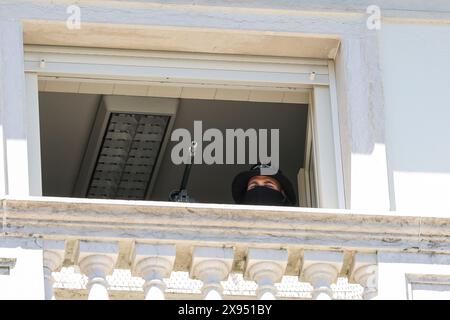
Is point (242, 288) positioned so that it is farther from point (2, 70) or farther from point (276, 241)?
point (2, 70)

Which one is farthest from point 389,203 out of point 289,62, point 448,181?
point 289,62

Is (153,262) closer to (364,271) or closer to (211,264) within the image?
(211,264)

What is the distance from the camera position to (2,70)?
39.6 feet

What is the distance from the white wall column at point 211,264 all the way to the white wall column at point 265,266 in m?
0.09

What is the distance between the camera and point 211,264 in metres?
A: 11.3

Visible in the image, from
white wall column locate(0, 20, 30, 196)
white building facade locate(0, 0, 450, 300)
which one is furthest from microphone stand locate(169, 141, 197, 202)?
white wall column locate(0, 20, 30, 196)

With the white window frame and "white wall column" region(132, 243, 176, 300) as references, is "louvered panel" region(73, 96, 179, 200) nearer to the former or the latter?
the white window frame

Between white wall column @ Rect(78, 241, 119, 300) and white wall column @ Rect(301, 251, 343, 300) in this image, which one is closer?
white wall column @ Rect(78, 241, 119, 300)

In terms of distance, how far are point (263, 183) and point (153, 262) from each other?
67.2 inches

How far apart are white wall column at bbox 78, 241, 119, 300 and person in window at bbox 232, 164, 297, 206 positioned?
1.62 metres

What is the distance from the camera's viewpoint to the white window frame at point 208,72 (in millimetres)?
12500

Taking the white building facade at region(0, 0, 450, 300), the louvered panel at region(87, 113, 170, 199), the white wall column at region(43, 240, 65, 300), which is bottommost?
the white wall column at region(43, 240, 65, 300)

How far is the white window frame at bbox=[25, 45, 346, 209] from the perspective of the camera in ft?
41.0
